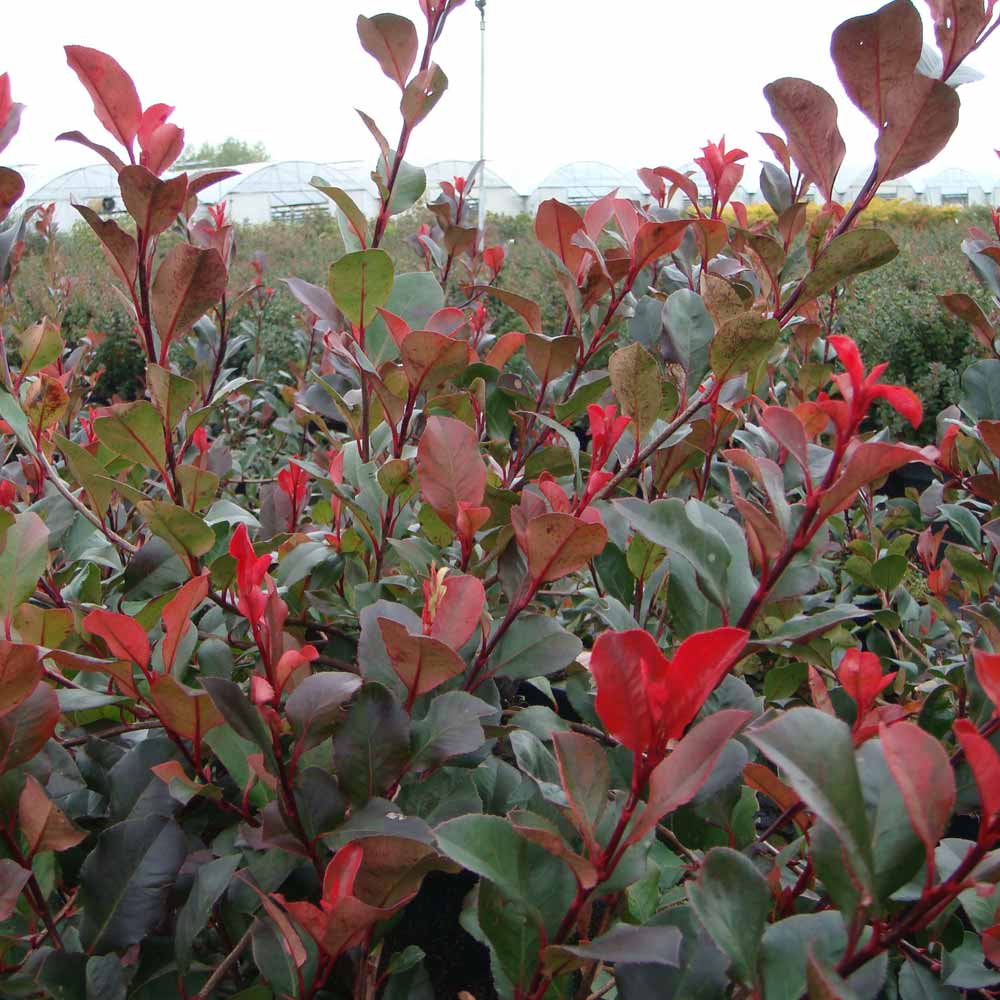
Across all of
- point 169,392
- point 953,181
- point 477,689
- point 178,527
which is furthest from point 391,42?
point 953,181

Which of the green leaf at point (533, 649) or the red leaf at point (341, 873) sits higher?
the green leaf at point (533, 649)

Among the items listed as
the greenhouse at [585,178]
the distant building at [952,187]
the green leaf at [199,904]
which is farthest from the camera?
the distant building at [952,187]

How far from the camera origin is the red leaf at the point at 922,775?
0.44 m

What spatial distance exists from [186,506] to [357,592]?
207 millimetres

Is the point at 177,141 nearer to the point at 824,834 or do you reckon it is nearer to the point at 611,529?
the point at 611,529

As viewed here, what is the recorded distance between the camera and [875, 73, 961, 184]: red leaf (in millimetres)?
753

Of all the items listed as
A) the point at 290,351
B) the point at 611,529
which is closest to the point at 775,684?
Result: the point at 611,529

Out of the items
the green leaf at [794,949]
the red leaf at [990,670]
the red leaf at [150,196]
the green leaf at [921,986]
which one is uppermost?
the red leaf at [150,196]

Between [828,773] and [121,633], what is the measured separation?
1.58 ft

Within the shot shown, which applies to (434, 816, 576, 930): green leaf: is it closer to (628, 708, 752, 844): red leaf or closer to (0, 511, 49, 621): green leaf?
(628, 708, 752, 844): red leaf

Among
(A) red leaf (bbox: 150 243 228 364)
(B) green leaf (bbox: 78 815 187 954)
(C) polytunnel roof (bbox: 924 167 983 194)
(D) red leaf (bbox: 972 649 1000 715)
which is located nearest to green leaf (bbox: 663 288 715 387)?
(A) red leaf (bbox: 150 243 228 364)

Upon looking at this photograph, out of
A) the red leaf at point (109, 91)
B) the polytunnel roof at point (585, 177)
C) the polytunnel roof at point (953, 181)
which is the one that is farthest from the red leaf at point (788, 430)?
the polytunnel roof at point (953, 181)

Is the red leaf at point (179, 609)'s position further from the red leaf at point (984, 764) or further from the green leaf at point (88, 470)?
the red leaf at point (984, 764)

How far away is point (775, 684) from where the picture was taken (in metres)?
1.02
